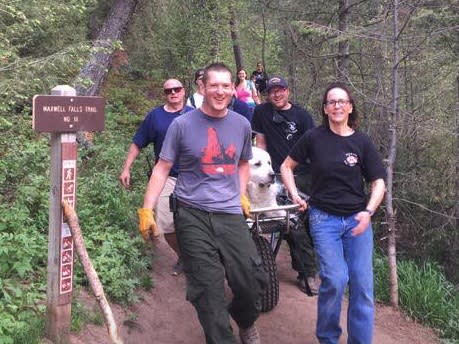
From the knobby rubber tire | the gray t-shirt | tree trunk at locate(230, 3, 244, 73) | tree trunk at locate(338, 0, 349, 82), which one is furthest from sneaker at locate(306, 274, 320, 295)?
tree trunk at locate(230, 3, 244, 73)

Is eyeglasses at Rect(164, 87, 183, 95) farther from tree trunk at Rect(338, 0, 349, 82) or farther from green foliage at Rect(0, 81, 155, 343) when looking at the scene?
tree trunk at Rect(338, 0, 349, 82)

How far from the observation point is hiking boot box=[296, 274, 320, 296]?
6.11m

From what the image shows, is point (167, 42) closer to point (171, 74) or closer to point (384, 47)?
point (171, 74)

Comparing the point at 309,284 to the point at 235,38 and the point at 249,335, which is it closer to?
the point at 249,335

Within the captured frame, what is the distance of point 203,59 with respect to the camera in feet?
47.6

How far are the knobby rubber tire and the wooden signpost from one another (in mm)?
1923

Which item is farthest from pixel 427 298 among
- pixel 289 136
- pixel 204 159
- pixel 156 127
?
pixel 204 159

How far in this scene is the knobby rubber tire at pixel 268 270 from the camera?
5.21 m

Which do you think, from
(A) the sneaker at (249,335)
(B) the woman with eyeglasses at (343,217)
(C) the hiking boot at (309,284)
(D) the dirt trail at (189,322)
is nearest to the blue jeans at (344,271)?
(B) the woman with eyeglasses at (343,217)

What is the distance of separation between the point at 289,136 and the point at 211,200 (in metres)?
2.43

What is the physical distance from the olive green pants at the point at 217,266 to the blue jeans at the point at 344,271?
580mm

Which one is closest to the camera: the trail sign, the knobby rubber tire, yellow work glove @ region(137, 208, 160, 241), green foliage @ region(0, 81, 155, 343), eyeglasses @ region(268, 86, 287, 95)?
the trail sign

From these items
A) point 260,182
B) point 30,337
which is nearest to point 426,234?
point 260,182

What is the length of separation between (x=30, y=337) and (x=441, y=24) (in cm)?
754
